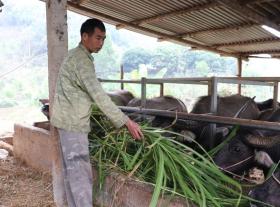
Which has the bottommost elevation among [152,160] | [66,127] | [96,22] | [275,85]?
[152,160]

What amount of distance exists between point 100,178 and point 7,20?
1215 inches

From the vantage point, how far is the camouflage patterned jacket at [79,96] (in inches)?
101

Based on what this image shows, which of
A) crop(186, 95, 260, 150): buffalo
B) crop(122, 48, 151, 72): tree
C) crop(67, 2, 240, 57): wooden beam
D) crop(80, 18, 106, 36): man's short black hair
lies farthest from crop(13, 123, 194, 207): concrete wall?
crop(122, 48, 151, 72): tree

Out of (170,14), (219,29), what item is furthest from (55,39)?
(219,29)

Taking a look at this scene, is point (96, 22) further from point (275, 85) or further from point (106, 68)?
point (106, 68)

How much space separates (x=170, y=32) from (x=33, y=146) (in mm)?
4064

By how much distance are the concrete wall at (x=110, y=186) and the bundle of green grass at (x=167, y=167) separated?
2.6 inches

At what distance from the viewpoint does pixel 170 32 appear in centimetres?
738

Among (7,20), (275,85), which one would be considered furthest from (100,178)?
(7,20)

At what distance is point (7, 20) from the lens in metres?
30.5

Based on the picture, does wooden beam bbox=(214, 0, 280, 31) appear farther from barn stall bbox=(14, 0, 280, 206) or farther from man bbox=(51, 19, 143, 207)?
man bbox=(51, 19, 143, 207)

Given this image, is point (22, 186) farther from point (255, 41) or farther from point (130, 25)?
point (255, 41)

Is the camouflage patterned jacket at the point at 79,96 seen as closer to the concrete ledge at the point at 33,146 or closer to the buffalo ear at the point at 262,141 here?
the buffalo ear at the point at 262,141

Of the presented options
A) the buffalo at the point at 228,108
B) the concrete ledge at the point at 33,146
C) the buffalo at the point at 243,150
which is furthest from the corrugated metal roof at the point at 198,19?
the concrete ledge at the point at 33,146
